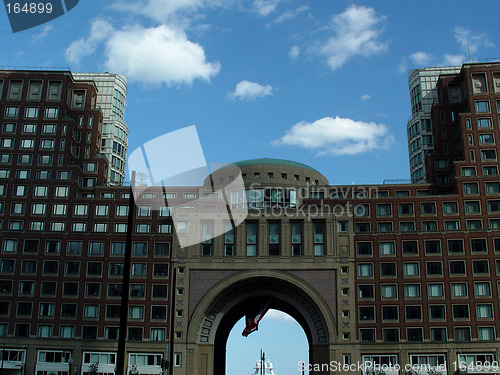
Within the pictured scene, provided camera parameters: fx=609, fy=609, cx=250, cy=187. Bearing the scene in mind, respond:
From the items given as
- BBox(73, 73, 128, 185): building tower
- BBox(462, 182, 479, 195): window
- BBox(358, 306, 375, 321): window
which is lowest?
BBox(358, 306, 375, 321): window

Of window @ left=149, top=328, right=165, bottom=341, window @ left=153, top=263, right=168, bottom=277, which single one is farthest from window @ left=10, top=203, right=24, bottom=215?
window @ left=149, top=328, right=165, bottom=341

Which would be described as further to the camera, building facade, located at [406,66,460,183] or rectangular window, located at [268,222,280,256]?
building facade, located at [406,66,460,183]

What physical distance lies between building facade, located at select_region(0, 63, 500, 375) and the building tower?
40255 mm

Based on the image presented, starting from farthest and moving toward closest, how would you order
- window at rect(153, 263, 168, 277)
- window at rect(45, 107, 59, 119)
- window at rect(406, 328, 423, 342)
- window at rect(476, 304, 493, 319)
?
window at rect(45, 107, 59, 119) < window at rect(153, 263, 168, 277) < window at rect(406, 328, 423, 342) < window at rect(476, 304, 493, 319)

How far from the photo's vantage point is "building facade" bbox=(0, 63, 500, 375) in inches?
3578

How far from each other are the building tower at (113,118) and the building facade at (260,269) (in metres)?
40.3

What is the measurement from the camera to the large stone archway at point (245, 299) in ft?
301

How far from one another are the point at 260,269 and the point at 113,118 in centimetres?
7054

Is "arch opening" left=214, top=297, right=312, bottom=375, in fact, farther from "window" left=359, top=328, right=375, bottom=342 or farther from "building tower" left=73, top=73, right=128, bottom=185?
"building tower" left=73, top=73, right=128, bottom=185

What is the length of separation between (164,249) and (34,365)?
25912 millimetres

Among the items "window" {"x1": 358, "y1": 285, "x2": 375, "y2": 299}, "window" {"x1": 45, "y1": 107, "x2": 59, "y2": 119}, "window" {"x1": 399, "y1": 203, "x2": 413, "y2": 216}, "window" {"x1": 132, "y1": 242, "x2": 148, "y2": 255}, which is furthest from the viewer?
"window" {"x1": 45, "y1": 107, "x2": 59, "y2": 119}

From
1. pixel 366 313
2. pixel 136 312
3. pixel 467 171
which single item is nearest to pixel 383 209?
pixel 467 171

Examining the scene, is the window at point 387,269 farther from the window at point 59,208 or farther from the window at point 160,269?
the window at point 59,208

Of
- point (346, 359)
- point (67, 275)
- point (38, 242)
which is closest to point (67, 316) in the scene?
point (67, 275)
